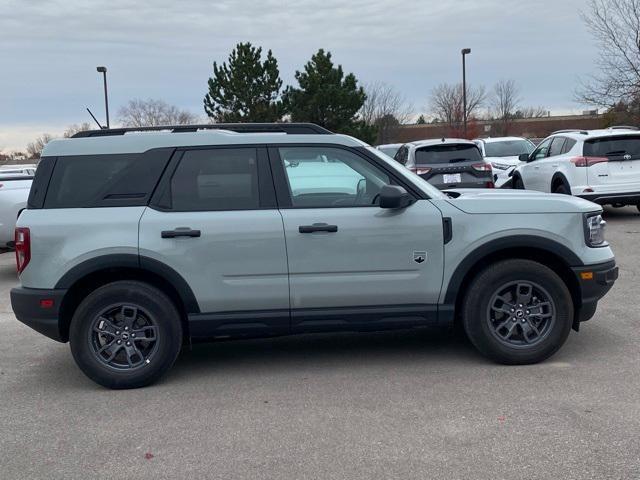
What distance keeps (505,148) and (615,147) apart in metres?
6.66

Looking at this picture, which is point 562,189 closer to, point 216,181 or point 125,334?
point 216,181

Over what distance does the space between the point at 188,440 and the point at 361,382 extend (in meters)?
1.45

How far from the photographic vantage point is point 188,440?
166 inches

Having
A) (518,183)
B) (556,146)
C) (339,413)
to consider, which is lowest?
(339,413)

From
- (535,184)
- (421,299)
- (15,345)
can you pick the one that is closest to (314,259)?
(421,299)

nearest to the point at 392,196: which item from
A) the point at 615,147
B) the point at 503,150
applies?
the point at 615,147

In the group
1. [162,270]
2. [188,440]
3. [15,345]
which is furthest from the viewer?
[15,345]

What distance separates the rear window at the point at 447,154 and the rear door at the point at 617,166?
201 centimetres

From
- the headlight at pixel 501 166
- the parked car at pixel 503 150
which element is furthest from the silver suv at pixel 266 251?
the parked car at pixel 503 150

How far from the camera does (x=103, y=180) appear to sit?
5.24m

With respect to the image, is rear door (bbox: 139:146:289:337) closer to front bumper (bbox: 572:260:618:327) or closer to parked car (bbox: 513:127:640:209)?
front bumper (bbox: 572:260:618:327)

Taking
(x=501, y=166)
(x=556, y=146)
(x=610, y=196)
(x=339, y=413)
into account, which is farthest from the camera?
(x=501, y=166)

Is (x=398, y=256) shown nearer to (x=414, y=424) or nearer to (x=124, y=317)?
(x=414, y=424)

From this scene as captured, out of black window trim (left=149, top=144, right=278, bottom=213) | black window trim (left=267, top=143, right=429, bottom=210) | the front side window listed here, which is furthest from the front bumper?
black window trim (left=149, top=144, right=278, bottom=213)
